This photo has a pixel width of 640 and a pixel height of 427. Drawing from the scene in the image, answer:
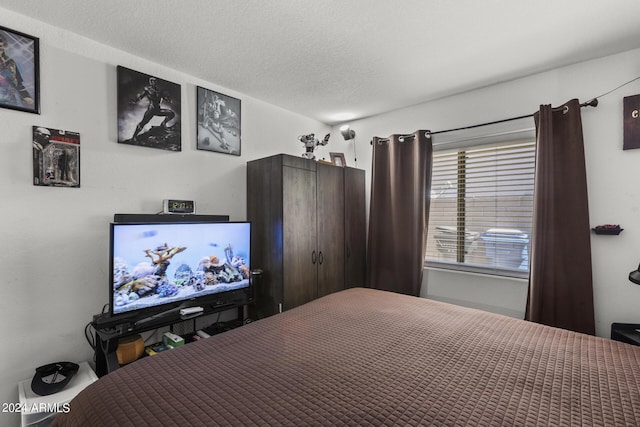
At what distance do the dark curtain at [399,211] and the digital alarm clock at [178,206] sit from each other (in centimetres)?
197

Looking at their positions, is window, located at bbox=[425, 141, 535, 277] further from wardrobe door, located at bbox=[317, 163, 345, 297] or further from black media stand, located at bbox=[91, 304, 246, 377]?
black media stand, located at bbox=[91, 304, 246, 377]

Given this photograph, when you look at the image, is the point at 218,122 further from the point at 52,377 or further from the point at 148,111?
the point at 52,377

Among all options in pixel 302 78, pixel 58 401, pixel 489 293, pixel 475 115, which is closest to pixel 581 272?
pixel 489 293

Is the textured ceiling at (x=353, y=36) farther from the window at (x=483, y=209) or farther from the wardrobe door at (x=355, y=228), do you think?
the wardrobe door at (x=355, y=228)

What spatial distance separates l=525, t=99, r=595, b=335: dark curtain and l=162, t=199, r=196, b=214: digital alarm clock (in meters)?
2.87

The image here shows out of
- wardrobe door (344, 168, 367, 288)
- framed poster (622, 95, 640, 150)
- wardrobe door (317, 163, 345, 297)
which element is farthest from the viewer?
wardrobe door (344, 168, 367, 288)

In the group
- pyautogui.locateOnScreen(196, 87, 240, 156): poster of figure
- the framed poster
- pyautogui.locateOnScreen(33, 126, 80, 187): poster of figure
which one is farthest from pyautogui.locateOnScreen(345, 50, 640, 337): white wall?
pyautogui.locateOnScreen(33, 126, 80, 187): poster of figure

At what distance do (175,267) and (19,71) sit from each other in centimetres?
152

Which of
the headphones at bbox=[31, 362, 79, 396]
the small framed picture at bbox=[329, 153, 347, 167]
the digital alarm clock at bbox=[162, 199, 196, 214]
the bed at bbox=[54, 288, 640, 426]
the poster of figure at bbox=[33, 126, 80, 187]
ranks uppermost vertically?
the small framed picture at bbox=[329, 153, 347, 167]

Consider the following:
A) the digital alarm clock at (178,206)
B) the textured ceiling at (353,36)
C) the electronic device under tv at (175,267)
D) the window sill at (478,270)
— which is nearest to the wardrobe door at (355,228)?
the window sill at (478,270)

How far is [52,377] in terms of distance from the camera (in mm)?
1655

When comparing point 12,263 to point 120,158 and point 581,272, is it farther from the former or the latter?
point 581,272

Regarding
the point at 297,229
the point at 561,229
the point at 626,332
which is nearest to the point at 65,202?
the point at 297,229

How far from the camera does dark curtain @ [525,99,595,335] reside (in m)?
2.16
